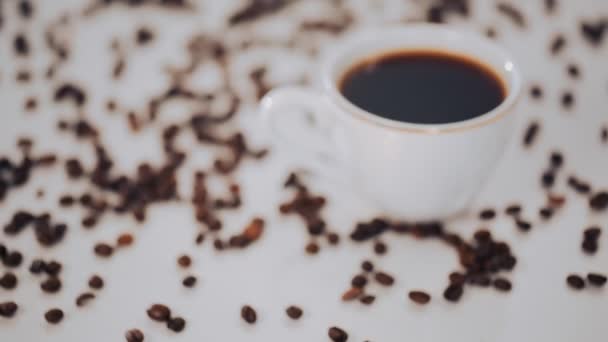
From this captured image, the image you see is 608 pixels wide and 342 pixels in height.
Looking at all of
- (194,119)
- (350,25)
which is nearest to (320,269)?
(194,119)

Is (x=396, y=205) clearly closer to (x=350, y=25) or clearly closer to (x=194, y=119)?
(x=194, y=119)

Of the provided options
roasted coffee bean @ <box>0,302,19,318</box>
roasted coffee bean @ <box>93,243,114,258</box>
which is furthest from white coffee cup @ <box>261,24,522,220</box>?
roasted coffee bean @ <box>0,302,19,318</box>

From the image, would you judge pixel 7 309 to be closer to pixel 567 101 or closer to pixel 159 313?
pixel 159 313

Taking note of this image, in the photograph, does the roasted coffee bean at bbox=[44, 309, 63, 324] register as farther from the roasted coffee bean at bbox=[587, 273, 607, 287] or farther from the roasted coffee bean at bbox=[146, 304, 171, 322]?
the roasted coffee bean at bbox=[587, 273, 607, 287]

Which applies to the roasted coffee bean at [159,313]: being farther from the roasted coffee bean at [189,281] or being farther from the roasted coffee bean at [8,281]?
the roasted coffee bean at [8,281]

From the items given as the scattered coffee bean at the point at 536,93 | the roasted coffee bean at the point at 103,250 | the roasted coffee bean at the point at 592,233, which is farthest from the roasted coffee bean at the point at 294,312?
the scattered coffee bean at the point at 536,93

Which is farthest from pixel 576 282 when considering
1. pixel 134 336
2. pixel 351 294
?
pixel 134 336
